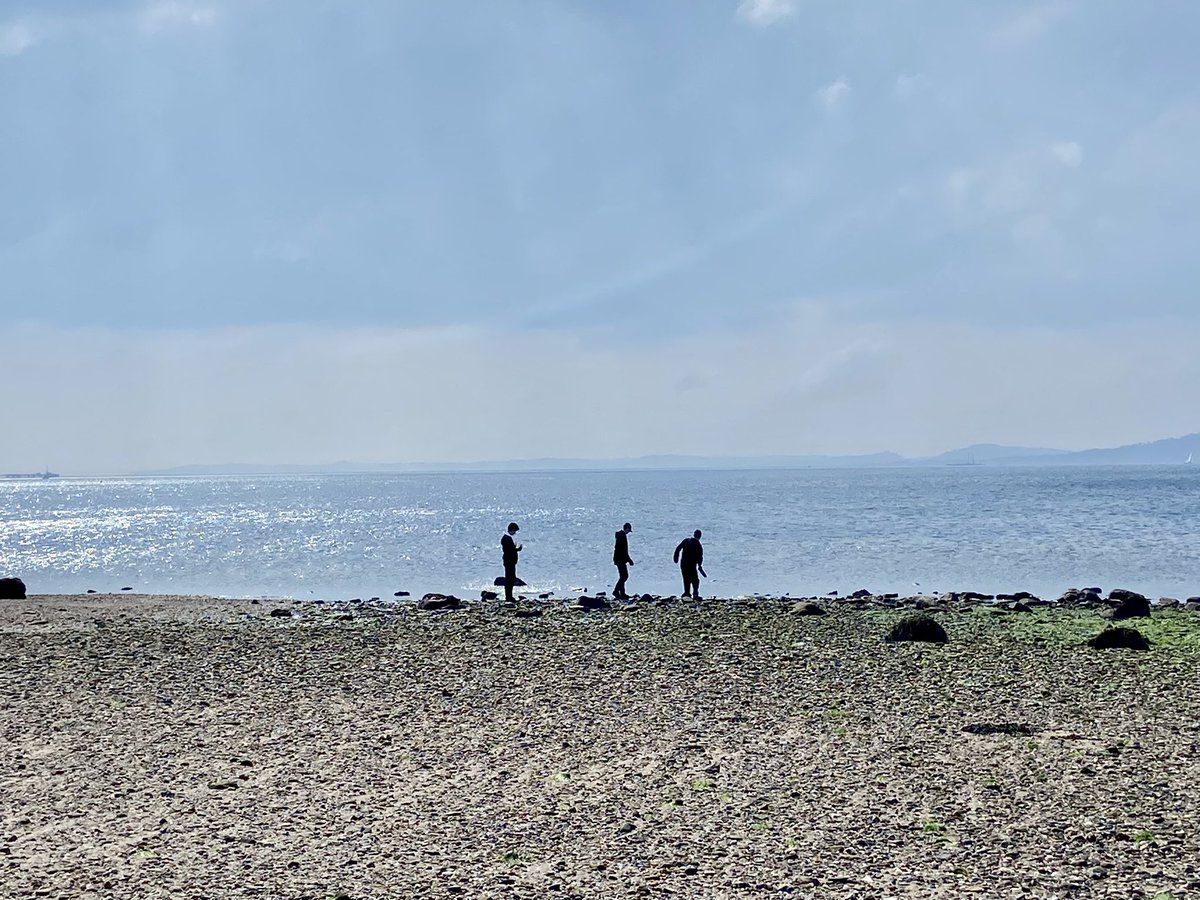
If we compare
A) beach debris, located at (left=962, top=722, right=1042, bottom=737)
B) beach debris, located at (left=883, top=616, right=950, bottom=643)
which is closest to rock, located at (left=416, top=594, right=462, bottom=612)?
beach debris, located at (left=883, top=616, right=950, bottom=643)

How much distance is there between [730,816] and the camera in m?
10.5

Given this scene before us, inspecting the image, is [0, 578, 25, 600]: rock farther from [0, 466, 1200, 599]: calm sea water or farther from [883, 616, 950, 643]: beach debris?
[883, 616, 950, 643]: beach debris

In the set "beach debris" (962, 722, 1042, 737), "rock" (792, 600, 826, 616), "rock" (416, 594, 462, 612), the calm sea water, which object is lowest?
the calm sea water

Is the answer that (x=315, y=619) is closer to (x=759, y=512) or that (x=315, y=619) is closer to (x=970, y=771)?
(x=970, y=771)

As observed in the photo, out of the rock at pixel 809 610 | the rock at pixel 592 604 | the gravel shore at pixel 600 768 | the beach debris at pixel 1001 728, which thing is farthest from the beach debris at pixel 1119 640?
the rock at pixel 592 604

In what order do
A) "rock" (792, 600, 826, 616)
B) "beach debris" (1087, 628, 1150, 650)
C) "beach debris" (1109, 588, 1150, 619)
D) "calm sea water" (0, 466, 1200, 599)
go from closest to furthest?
"beach debris" (1087, 628, 1150, 650), "beach debris" (1109, 588, 1150, 619), "rock" (792, 600, 826, 616), "calm sea water" (0, 466, 1200, 599)

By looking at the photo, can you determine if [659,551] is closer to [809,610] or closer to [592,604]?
[592,604]

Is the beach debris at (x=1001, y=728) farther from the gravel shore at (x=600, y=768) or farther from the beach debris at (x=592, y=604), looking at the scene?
the beach debris at (x=592, y=604)

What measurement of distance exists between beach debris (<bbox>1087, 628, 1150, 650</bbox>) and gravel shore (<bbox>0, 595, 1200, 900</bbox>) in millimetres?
563

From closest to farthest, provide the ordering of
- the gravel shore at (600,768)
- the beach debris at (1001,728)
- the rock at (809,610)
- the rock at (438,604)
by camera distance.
Result: the gravel shore at (600,768)
the beach debris at (1001,728)
the rock at (809,610)
the rock at (438,604)

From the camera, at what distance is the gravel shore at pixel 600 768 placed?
9.04 m

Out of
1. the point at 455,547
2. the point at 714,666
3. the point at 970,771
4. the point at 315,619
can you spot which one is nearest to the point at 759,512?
the point at 455,547

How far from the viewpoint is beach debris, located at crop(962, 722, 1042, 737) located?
44.8 feet

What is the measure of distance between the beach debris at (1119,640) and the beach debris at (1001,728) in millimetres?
7906
